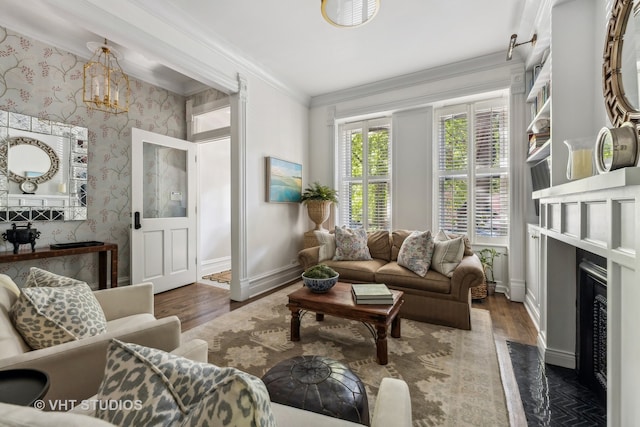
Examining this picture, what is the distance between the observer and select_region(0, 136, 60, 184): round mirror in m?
2.86

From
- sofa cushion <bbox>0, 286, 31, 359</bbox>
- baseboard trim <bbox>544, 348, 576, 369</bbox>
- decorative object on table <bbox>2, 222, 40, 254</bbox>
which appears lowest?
baseboard trim <bbox>544, 348, 576, 369</bbox>

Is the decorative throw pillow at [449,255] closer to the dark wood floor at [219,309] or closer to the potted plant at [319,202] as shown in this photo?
the dark wood floor at [219,309]

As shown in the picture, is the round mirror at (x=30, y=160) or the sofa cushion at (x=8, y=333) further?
the round mirror at (x=30, y=160)

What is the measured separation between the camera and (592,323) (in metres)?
1.76

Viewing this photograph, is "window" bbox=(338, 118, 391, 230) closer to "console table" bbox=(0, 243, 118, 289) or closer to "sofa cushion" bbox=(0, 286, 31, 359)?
"console table" bbox=(0, 243, 118, 289)

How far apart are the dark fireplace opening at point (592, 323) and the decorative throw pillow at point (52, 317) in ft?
8.92

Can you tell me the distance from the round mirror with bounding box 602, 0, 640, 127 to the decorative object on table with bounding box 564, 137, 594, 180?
0.19 meters

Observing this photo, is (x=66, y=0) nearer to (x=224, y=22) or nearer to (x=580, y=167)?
(x=224, y=22)

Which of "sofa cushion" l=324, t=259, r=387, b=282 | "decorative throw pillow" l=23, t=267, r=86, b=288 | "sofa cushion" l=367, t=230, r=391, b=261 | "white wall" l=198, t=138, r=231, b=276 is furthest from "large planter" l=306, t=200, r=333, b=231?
"decorative throw pillow" l=23, t=267, r=86, b=288

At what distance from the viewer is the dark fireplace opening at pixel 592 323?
1.62 meters

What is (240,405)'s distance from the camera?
0.46 metres

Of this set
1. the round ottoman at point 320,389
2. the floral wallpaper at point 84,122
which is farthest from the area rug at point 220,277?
the round ottoman at point 320,389

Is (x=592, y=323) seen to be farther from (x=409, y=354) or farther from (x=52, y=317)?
(x=52, y=317)

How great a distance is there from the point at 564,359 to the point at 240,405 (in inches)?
100
